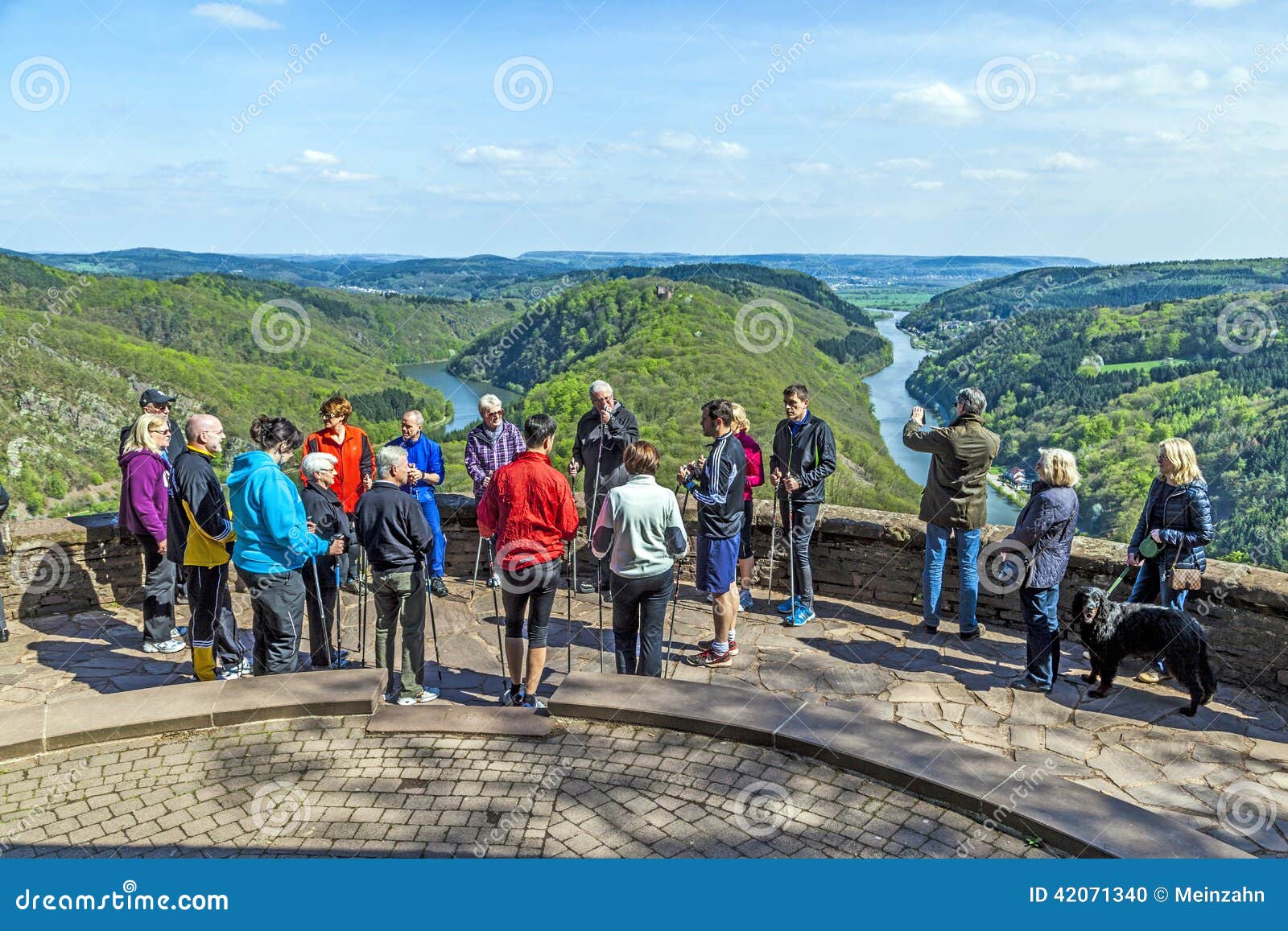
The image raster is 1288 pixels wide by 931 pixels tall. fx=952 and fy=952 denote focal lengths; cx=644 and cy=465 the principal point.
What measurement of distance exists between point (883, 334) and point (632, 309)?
18.4 metres

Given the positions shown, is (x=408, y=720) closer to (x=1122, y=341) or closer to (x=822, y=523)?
(x=822, y=523)

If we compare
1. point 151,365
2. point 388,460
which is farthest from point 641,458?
point 151,365

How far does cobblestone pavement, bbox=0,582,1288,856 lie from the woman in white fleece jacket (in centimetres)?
86

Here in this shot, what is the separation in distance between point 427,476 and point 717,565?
273 centimetres

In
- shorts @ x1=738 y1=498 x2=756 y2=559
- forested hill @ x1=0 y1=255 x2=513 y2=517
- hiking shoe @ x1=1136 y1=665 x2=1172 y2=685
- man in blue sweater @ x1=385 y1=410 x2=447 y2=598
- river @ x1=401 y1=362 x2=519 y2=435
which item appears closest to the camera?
hiking shoe @ x1=1136 y1=665 x2=1172 y2=685

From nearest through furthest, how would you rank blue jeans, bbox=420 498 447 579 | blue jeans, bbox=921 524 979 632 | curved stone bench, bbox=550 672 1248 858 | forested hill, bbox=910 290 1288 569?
curved stone bench, bbox=550 672 1248 858 → blue jeans, bbox=921 524 979 632 → blue jeans, bbox=420 498 447 579 → forested hill, bbox=910 290 1288 569

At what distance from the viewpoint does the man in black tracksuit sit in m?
6.77

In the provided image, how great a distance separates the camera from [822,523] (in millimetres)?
7426

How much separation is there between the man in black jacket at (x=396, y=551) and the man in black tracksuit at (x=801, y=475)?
270 centimetres

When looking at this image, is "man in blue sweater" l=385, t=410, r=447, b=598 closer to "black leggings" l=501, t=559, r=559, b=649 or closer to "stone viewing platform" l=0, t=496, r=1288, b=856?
"stone viewing platform" l=0, t=496, r=1288, b=856

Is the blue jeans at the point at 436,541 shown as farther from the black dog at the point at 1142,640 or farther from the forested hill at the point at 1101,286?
the forested hill at the point at 1101,286

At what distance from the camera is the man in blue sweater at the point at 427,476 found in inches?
292

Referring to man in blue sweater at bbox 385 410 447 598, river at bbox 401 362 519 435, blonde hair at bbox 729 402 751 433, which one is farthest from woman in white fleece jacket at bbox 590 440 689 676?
river at bbox 401 362 519 435

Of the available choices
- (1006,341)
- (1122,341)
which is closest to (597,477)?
(1006,341)
